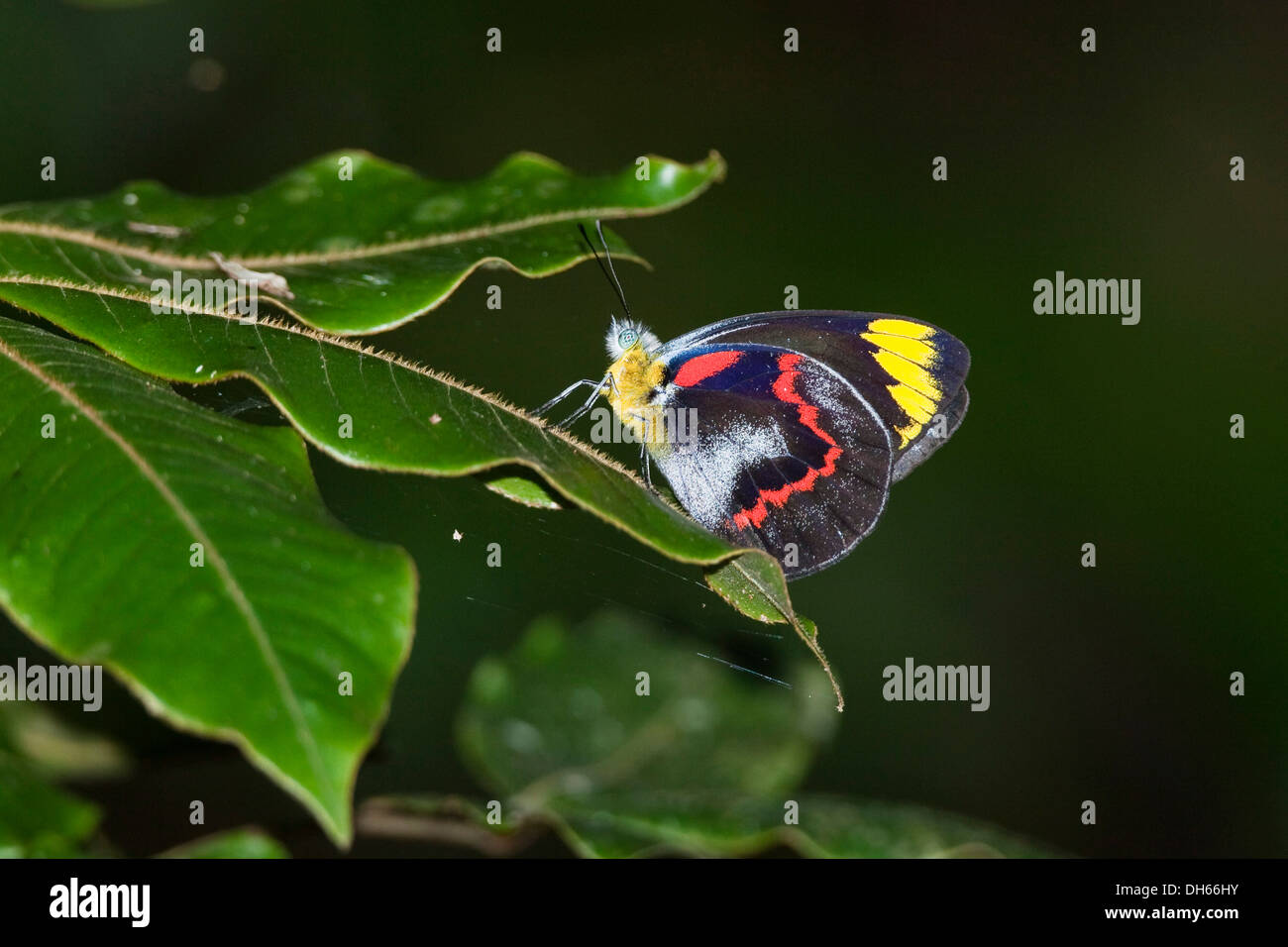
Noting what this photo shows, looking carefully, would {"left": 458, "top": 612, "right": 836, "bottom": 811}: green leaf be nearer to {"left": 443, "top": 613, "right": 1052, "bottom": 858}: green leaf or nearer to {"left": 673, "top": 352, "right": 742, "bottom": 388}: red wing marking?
{"left": 443, "top": 613, "right": 1052, "bottom": 858}: green leaf

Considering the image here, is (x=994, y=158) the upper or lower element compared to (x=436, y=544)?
upper

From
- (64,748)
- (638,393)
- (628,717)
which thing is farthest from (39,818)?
(628,717)

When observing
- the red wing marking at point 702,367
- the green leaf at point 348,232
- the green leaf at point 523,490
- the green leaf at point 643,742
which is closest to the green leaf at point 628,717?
the green leaf at point 643,742

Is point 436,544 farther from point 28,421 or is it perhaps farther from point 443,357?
point 28,421

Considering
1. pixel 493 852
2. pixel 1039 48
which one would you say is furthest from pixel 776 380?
pixel 1039 48

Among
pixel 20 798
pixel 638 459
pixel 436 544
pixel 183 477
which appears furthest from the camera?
pixel 436 544

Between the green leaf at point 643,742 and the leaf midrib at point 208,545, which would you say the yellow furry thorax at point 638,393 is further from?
the leaf midrib at point 208,545

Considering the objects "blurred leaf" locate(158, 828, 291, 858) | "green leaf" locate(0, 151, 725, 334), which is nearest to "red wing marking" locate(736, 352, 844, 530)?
"green leaf" locate(0, 151, 725, 334)
